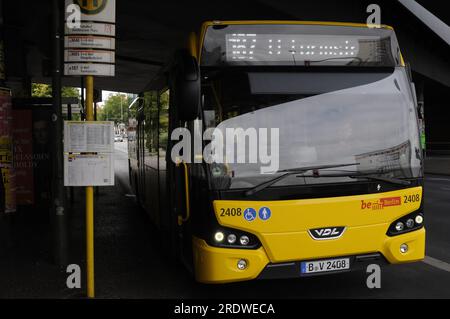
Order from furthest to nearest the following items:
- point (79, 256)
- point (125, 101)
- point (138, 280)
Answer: point (125, 101) → point (79, 256) → point (138, 280)

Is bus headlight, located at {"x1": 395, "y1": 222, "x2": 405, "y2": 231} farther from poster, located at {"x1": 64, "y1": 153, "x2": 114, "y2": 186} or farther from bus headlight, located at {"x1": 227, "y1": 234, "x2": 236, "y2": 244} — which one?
poster, located at {"x1": 64, "y1": 153, "x2": 114, "y2": 186}

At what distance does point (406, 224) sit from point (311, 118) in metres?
1.49

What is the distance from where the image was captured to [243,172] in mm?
4621

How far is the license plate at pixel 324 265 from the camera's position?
4.72 meters

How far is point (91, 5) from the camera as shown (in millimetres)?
5016

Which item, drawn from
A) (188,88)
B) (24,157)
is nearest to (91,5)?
(188,88)

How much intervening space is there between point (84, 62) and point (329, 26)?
2.48m

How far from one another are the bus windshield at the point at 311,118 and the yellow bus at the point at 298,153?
1 cm

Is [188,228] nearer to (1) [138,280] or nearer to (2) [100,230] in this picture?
(1) [138,280]

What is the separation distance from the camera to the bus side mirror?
4520 mm

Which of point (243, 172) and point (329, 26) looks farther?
point (329, 26)

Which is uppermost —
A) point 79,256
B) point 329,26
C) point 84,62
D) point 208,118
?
point 329,26

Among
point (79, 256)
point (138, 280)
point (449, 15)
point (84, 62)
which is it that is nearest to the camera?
point (84, 62)
